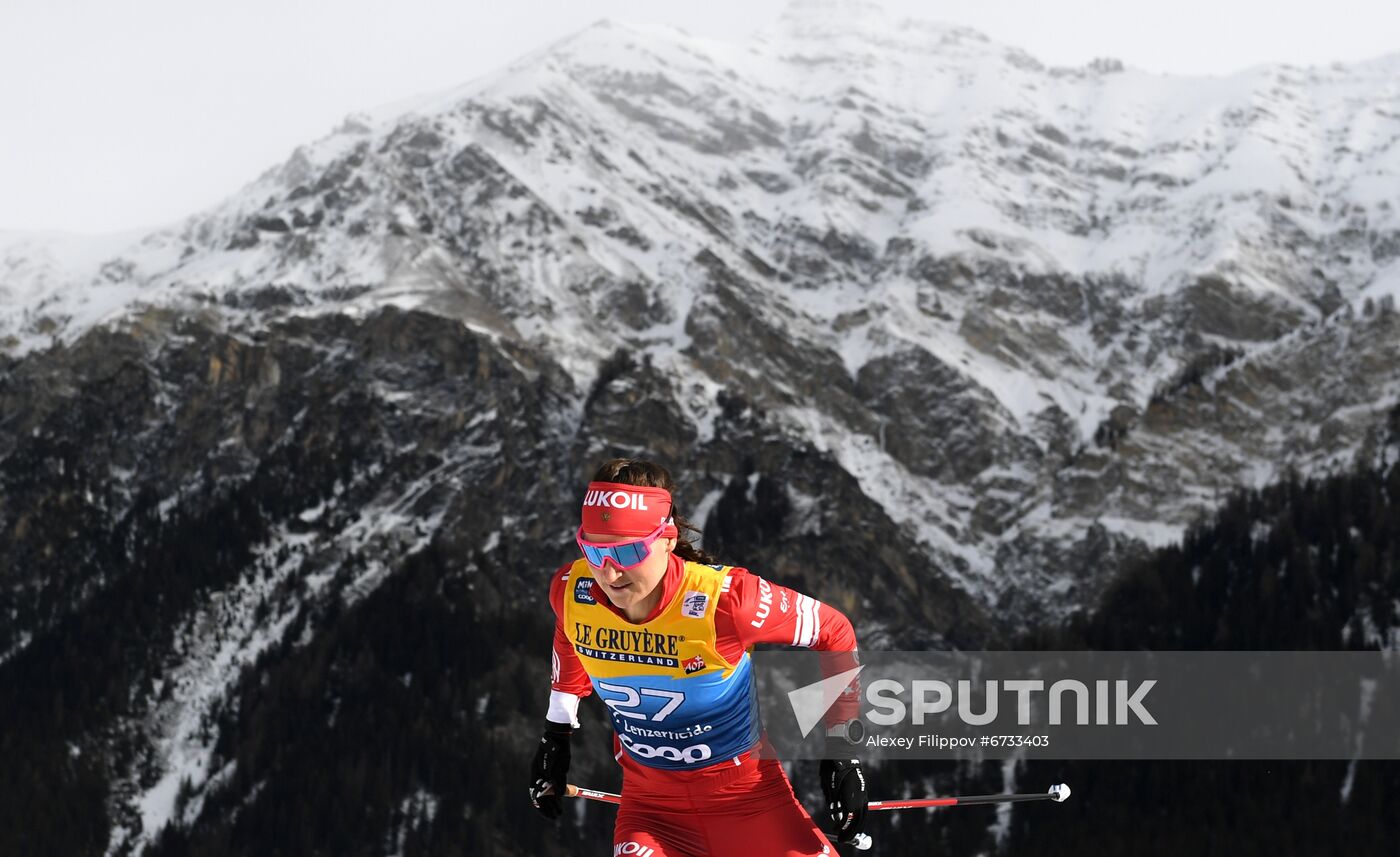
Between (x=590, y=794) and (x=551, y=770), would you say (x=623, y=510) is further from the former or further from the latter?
(x=590, y=794)

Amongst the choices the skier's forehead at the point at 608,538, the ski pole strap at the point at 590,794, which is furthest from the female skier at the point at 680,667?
the ski pole strap at the point at 590,794

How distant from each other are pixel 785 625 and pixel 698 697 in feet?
3.31

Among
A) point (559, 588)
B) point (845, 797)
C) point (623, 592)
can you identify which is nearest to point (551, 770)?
point (559, 588)

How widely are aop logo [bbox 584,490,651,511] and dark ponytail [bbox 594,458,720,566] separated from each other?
16 cm

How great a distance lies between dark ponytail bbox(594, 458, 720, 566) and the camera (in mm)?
13227

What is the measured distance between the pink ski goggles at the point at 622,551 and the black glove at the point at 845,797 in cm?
230

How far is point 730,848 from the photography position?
13.7m

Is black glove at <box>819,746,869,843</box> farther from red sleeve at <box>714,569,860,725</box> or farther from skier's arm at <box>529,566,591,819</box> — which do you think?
skier's arm at <box>529,566,591,819</box>

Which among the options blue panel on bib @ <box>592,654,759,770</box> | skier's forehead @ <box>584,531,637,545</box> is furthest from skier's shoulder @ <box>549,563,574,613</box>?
skier's forehead @ <box>584,531,637,545</box>

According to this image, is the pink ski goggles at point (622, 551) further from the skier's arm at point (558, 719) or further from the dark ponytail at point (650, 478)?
the skier's arm at point (558, 719)

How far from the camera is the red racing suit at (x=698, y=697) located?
13.4 metres

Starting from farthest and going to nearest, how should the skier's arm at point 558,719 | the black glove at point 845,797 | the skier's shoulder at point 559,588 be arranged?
the skier's arm at point 558,719 → the skier's shoulder at point 559,588 → the black glove at point 845,797

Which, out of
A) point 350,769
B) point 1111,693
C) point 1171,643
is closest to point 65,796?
point 350,769

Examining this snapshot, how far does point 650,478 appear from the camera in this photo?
13344mm
